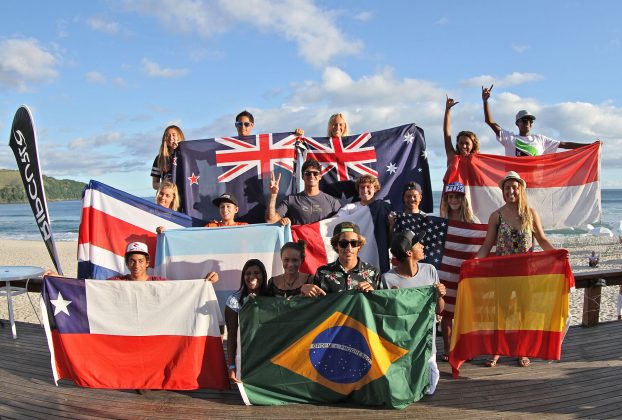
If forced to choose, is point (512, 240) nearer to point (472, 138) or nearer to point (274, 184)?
point (472, 138)

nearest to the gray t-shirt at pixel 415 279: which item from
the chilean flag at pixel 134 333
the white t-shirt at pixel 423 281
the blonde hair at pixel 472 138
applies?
the white t-shirt at pixel 423 281

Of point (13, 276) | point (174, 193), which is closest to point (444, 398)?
point (174, 193)

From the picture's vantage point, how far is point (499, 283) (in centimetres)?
512

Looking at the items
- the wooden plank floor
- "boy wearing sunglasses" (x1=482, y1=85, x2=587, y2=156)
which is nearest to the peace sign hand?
the wooden plank floor

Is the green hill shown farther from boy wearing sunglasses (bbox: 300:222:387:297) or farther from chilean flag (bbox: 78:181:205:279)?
boy wearing sunglasses (bbox: 300:222:387:297)

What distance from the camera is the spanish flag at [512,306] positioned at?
4961mm

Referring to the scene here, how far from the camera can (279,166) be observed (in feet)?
23.3

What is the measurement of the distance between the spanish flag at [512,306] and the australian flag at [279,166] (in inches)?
83.3

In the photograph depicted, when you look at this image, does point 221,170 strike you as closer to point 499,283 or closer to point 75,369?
point 75,369

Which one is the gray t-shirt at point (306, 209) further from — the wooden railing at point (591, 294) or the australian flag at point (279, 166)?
the wooden railing at point (591, 294)

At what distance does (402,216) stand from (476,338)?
160 centimetres

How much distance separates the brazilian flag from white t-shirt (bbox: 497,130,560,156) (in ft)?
12.2

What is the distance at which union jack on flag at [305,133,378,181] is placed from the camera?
7.05m

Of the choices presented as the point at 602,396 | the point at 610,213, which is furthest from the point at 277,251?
the point at 610,213
